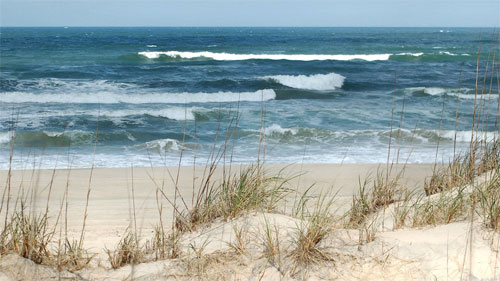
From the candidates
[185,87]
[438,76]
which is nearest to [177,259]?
[185,87]

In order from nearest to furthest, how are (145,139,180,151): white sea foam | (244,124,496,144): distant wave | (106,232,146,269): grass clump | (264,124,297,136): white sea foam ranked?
(106,232,146,269): grass clump
(145,139,180,151): white sea foam
(244,124,496,144): distant wave
(264,124,297,136): white sea foam

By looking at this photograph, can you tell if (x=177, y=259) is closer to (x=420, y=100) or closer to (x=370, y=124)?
(x=370, y=124)

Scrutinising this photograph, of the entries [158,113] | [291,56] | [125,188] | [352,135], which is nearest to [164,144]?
[125,188]

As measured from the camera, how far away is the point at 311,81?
19344 millimetres

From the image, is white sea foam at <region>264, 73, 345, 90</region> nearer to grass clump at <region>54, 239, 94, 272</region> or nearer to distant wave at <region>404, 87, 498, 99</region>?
distant wave at <region>404, 87, 498, 99</region>

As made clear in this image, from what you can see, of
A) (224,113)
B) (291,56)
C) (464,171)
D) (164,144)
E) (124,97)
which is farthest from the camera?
(291,56)

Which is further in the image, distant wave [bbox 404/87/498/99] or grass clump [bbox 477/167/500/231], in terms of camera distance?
distant wave [bbox 404/87/498/99]

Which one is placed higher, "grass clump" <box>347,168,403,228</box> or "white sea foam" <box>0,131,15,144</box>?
"grass clump" <box>347,168,403,228</box>

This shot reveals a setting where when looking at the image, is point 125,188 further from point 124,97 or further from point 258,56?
point 258,56

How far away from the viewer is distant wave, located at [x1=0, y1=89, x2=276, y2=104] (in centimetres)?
1348

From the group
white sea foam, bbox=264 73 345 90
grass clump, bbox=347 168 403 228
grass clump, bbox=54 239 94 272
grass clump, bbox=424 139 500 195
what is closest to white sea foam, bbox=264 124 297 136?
grass clump, bbox=424 139 500 195

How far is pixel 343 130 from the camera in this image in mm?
9664

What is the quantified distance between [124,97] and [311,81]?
799cm

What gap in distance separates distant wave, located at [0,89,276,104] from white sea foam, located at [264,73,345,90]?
385 cm
